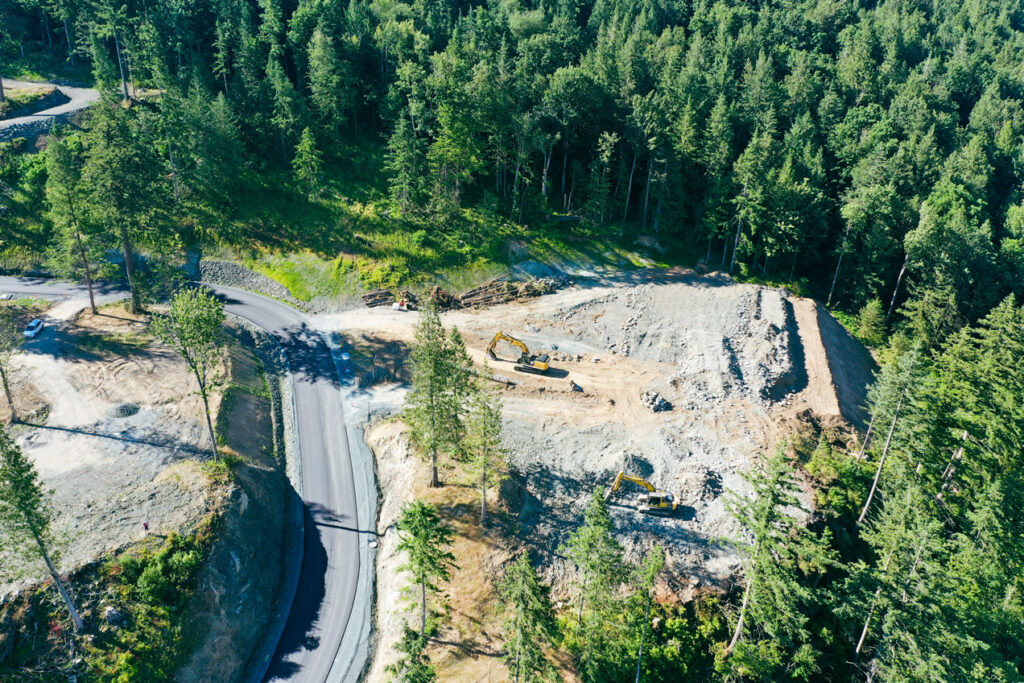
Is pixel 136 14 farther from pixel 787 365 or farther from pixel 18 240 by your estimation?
pixel 787 365

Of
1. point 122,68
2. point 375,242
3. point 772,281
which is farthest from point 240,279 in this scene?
point 772,281

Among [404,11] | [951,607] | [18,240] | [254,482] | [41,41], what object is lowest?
[254,482]

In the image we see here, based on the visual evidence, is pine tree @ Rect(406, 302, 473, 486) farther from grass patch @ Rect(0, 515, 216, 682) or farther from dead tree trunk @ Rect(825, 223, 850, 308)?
dead tree trunk @ Rect(825, 223, 850, 308)

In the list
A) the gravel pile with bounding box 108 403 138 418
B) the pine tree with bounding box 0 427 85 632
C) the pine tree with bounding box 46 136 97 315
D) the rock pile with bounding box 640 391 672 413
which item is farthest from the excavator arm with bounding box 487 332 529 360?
the pine tree with bounding box 46 136 97 315

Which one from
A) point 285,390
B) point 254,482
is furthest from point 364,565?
point 285,390

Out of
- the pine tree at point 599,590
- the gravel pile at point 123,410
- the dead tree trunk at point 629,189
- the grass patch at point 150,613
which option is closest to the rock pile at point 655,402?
the pine tree at point 599,590

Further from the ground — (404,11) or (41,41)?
(404,11)
